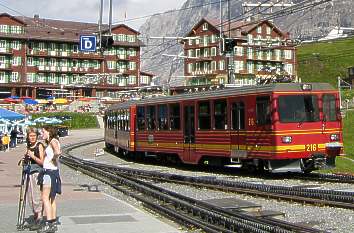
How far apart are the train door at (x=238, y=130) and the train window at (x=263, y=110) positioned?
26.0 inches

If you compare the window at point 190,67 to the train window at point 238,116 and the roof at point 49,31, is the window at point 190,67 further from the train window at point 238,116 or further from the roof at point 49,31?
the train window at point 238,116

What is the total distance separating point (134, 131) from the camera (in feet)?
97.9

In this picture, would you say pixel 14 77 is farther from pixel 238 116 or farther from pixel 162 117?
pixel 238 116

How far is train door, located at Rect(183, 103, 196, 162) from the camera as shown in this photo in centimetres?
2380

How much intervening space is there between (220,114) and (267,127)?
2560 millimetres

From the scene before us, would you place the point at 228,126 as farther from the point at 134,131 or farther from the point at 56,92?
the point at 56,92

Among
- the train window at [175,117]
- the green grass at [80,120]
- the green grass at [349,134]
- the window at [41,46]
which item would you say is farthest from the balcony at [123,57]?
the train window at [175,117]

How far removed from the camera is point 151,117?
90.7ft

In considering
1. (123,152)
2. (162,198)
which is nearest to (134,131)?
(123,152)

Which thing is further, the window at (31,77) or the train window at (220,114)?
the window at (31,77)

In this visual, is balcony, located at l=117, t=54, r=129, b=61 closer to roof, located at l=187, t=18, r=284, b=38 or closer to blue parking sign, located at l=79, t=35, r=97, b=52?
roof, located at l=187, t=18, r=284, b=38

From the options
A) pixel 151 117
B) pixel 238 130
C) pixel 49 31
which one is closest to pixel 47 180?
pixel 238 130

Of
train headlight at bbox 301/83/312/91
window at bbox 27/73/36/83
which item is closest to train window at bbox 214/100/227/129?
train headlight at bbox 301/83/312/91

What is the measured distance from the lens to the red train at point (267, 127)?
64.5 feet
